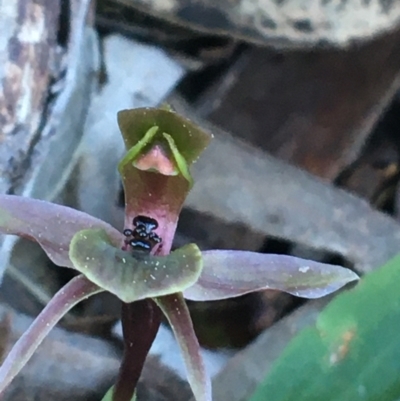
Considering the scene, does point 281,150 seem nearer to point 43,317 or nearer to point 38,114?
point 38,114

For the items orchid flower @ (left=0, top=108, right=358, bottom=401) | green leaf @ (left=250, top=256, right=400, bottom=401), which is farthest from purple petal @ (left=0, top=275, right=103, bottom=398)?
green leaf @ (left=250, top=256, right=400, bottom=401)

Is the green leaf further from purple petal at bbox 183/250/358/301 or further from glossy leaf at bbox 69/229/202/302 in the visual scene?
glossy leaf at bbox 69/229/202/302

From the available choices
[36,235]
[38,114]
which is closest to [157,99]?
[38,114]

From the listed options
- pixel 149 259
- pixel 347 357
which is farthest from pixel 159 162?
pixel 347 357

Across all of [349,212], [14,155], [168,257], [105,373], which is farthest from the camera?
[349,212]

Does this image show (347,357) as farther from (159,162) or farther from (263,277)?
(159,162)

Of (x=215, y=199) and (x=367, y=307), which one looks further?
(x=215, y=199)
